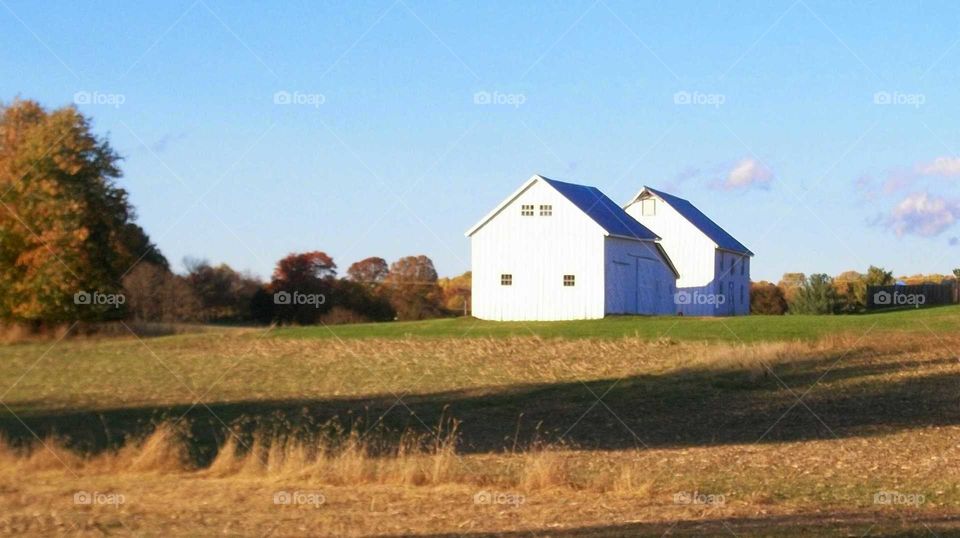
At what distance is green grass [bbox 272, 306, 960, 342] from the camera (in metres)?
38.6

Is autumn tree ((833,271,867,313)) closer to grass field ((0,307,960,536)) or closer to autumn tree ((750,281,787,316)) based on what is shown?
autumn tree ((750,281,787,316))

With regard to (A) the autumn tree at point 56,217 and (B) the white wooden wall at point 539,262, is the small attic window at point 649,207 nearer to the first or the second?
(B) the white wooden wall at point 539,262

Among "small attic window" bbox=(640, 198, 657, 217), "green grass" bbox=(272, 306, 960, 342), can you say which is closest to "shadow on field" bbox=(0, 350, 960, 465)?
"green grass" bbox=(272, 306, 960, 342)

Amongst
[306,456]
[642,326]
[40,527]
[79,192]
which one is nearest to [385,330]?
[642,326]

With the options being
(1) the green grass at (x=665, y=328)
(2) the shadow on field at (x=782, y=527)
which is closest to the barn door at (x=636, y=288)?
(1) the green grass at (x=665, y=328)

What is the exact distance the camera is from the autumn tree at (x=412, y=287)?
51.9 metres

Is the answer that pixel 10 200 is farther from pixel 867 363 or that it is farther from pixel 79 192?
pixel 867 363

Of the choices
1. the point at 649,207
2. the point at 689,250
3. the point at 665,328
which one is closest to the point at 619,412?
the point at 665,328

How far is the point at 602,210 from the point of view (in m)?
53.8

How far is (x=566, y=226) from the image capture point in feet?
168

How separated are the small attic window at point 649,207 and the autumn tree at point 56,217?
114 ft

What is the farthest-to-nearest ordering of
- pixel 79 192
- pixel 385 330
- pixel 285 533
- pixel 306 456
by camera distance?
pixel 385 330 < pixel 79 192 < pixel 306 456 < pixel 285 533

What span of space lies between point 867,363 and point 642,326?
1203cm

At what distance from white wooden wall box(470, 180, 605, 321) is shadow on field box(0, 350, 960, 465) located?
2037 centimetres
